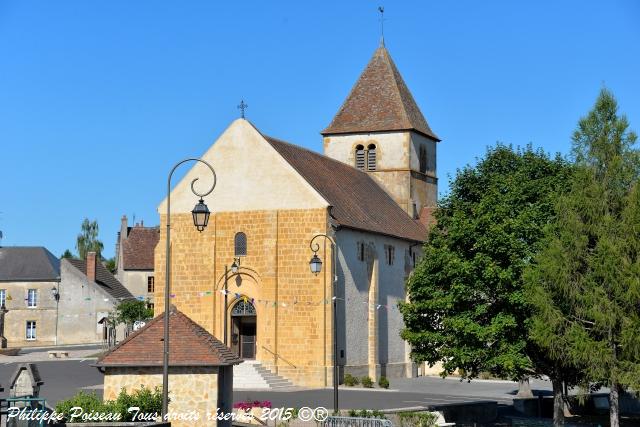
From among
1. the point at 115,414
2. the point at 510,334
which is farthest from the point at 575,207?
the point at 115,414

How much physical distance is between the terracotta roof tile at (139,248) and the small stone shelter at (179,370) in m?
55.6

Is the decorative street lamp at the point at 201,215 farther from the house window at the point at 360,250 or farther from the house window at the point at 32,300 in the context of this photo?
the house window at the point at 32,300

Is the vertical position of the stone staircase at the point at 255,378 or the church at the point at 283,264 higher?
the church at the point at 283,264

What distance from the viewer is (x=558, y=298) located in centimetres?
2848

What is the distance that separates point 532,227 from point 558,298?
9.02 feet

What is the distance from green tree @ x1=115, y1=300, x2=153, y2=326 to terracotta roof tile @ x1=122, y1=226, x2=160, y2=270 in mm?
13358

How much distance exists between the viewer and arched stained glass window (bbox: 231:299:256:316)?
1786 inches

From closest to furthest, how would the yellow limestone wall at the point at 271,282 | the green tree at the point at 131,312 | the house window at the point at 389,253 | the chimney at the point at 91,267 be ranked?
the yellow limestone wall at the point at 271,282 → the house window at the point at 389,253 → the green tree at the point at 131,312 → the chimney at the point at 91,267

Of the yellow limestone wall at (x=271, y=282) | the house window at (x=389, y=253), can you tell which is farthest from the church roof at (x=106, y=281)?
the house window at (x=389, y=253)

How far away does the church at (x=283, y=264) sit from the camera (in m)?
43.7

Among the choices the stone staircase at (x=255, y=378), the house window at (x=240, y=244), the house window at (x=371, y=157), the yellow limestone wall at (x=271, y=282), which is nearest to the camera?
the stone staircase at (x=255, y=378)

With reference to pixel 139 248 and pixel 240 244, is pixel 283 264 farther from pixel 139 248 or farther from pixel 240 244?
pixel 139 248

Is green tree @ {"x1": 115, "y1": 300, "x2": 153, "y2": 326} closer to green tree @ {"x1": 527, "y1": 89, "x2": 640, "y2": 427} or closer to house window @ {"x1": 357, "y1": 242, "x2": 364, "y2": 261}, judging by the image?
house window @ {"x1": 357, "y1": 242, "x2": 364, "y2": 261}

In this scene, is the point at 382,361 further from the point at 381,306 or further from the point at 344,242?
the point at 344,242
